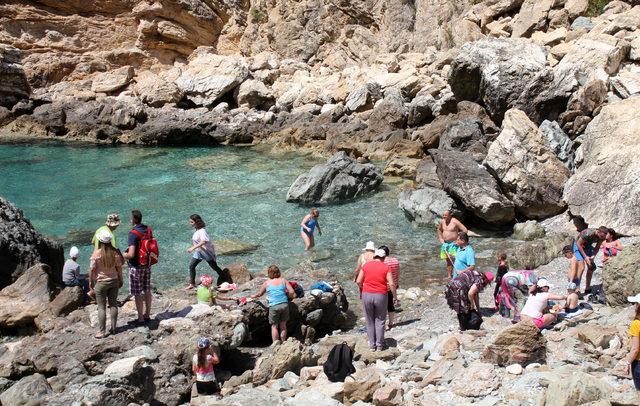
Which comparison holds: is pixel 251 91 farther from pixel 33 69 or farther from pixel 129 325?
pixel 129 325

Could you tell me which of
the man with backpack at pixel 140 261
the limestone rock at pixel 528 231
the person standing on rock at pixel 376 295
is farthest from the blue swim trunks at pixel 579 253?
the man with backpack at pixel 140 261

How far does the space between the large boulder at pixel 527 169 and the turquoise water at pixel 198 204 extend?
291 cm

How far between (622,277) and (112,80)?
45.0m

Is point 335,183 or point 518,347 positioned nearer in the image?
point 518,347

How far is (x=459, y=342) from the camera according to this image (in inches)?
408

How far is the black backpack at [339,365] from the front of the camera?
382 inches

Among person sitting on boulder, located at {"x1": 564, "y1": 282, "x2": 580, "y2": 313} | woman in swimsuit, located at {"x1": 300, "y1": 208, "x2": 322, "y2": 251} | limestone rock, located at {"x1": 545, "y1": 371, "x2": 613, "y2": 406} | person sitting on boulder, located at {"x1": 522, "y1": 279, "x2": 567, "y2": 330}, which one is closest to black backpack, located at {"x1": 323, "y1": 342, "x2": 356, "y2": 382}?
limestone rock, located at {"x1": 545, "y1": 371, "x2": 613, "y2": 406}

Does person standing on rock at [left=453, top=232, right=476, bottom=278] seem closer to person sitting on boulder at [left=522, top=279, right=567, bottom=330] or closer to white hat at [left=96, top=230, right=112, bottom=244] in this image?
person sitting on boulder at [left=522, top=279, right=567, bottom=330]

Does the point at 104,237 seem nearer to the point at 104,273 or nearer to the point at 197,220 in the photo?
the point at 104,273

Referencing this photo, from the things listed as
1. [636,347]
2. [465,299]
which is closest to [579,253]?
[465,299]

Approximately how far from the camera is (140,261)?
11.3m

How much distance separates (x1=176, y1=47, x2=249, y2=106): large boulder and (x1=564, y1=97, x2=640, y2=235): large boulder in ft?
98.0

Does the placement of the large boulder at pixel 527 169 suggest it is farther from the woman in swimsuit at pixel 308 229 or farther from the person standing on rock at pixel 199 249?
the person standing on rock at pixel 199 249

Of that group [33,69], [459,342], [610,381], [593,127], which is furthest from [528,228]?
[33,69]
